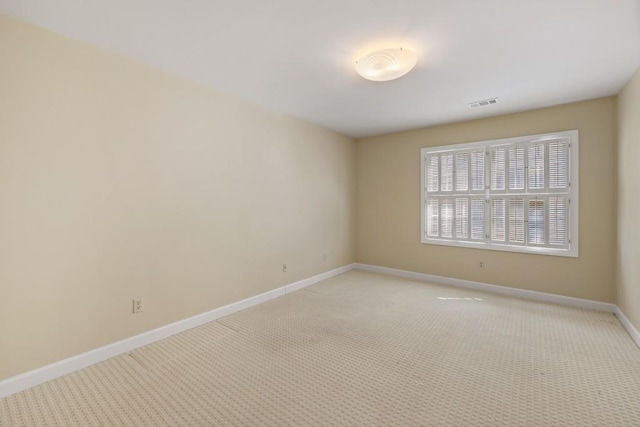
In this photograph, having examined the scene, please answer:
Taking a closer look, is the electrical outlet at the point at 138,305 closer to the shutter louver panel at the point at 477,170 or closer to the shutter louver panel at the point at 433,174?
the shutter louver panel at the point at 433,174

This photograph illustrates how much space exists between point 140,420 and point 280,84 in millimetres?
2894

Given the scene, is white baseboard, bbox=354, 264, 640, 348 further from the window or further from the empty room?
the window

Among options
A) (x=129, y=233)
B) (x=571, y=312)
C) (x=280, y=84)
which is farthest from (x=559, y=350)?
(x=129, y=233)

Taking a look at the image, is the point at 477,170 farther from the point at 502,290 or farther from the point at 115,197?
the point at 115,197

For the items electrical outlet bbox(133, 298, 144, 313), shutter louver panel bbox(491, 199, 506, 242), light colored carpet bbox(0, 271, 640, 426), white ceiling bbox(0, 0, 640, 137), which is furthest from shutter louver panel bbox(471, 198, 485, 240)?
electrical outlet bbox(133, 298, 144, 313)

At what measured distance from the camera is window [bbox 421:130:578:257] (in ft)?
11.7

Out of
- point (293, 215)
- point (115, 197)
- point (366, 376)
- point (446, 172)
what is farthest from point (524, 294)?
point (115, 197)

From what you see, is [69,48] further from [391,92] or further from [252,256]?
[391,92]

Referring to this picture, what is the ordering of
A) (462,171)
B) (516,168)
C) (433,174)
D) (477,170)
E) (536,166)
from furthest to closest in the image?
(433,174) → (462,171) → (477,170) → (516,168) → (536,166)

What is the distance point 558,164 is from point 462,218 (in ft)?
4.29

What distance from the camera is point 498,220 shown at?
4043 millimetres

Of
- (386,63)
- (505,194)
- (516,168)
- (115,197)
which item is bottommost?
(115,197)

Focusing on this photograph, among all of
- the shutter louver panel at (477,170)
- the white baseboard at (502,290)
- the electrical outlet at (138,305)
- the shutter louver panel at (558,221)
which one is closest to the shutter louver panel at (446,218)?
the shutter louver panel at (477,170)

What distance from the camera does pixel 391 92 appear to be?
3148 mm
